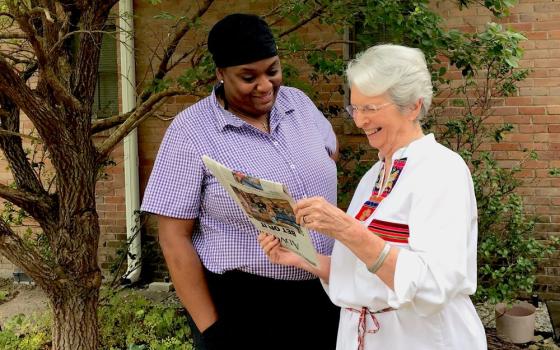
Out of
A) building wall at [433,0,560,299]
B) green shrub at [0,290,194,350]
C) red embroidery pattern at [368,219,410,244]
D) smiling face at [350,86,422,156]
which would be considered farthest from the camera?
building wall at [433,0,560,299]

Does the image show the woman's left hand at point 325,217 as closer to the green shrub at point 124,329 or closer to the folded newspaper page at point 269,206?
the folded newspaper page at point 269,206

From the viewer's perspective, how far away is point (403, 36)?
348cm

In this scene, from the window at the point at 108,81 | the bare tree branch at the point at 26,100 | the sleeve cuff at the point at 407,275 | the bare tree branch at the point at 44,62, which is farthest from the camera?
the window at the point at 108,81

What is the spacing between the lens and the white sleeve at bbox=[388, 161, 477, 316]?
1.51 m

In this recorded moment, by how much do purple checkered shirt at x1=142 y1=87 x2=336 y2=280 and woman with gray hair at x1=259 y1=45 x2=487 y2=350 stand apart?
7.6 inches

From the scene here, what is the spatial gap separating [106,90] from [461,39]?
429cm

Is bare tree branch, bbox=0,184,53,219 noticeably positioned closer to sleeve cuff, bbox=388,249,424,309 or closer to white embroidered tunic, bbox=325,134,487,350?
white embroidered tunic, bbox=325,134,487,350

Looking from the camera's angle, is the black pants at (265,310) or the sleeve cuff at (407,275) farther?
the black pants at (265,310)

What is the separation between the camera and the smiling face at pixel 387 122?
5.63 feet

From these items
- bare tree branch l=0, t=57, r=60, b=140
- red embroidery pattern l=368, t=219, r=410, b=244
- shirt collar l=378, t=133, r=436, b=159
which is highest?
bare tree branch l=0, t=57, r=60, b=140

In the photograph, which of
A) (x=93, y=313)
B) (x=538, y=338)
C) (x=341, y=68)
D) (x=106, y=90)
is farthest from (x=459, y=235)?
(x=106, y=90)

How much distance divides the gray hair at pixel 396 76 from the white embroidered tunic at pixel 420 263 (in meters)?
0.14

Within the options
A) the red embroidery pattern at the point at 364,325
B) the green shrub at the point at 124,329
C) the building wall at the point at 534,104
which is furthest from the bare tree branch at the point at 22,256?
the red embroidery pattern at the point at 364,325

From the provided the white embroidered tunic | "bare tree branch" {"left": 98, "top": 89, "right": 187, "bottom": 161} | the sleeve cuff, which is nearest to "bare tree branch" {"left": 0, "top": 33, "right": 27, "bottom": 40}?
"bare tree branch" {"left": 98, "top": 89, "right": 187, "bottom": 161}
